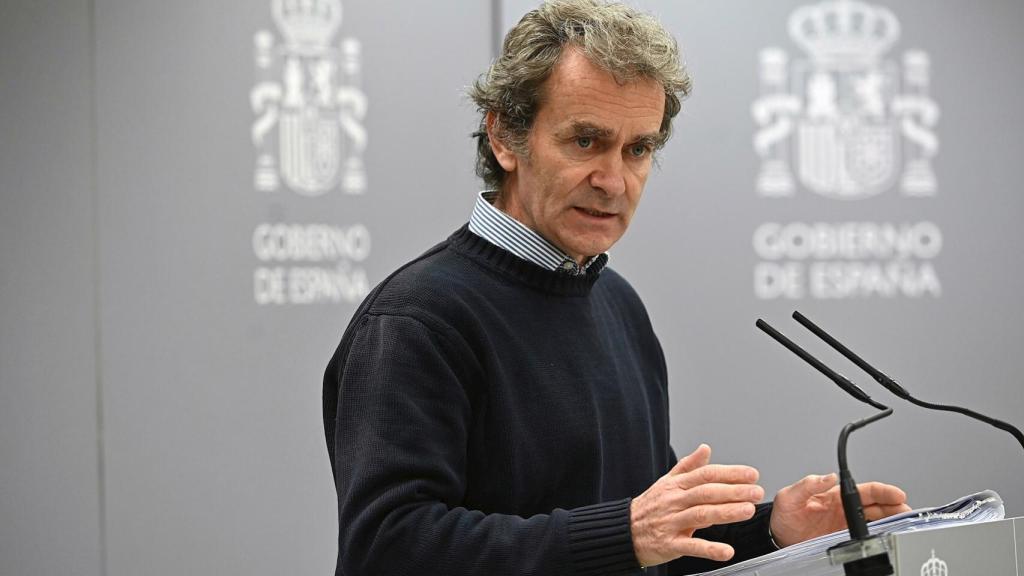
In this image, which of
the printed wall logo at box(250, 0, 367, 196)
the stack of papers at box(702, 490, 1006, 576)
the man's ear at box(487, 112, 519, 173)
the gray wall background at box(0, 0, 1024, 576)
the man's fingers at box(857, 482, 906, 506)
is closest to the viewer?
the stack of papers at box(702, 490, 1006, 576)

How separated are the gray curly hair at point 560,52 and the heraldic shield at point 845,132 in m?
1.56

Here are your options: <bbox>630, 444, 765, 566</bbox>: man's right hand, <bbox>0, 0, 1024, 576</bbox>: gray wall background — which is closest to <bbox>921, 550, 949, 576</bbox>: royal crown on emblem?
<bbox>630, 444, 765, 566</bbox>: man's right hand

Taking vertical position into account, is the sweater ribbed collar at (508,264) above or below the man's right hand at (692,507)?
above

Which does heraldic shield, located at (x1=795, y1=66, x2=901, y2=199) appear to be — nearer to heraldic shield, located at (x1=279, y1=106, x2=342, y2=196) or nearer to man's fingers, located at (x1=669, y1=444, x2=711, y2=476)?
heraldic shield, located at (x1=279, y1=106, x2=342, y2=196)

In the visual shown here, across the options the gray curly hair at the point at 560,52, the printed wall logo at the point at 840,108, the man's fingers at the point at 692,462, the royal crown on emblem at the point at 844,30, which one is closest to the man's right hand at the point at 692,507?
the man's fingers at the point at 692,462

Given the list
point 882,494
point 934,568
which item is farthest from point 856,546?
point 882,494

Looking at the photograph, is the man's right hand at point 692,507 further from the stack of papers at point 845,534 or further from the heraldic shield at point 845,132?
the heraldic shield at point 845,132

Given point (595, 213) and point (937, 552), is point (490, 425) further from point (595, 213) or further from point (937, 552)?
point (937, 552)

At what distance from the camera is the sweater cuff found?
118 centimetres

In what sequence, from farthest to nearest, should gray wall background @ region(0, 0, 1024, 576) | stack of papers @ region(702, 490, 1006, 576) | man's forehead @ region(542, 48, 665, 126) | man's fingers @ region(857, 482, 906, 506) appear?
1. gray wall background @ region(0, 0, 1024, 576)
2. man's forehead @ region(542, 48, 665, 126)
3. man's fingers @ region(857, 482, 906, 506)
4. stack of papers @ region(702, 490, 1006, 576)

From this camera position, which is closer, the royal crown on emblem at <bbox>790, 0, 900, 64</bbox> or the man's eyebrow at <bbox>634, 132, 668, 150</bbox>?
the man's eyebrow at <bbox>634, 132, 668, 150</bbox>

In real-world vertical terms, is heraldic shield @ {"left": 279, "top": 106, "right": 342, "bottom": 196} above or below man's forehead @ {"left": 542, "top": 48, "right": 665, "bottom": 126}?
above

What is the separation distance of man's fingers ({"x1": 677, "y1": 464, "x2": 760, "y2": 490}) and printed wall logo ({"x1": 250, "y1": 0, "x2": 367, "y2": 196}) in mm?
1843

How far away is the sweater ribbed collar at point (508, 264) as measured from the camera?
4.92ft
